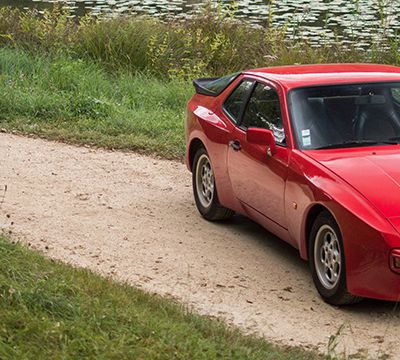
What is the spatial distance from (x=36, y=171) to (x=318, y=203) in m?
4.44

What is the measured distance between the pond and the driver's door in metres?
10.6

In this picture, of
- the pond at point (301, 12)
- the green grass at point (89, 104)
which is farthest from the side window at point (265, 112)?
the pond at point (301, 12)

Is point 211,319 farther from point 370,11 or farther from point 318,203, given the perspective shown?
point 370,11

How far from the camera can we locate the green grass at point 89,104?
1341cm

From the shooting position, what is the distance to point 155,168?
1221 centimetres

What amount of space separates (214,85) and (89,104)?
416cm

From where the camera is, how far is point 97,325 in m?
6.12

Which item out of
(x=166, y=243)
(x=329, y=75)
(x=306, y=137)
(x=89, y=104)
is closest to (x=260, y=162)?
(x=306, y=137)

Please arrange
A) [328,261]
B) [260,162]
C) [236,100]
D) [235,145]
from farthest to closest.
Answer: [236,100] < [235,145] < [260,162] < [328,261]

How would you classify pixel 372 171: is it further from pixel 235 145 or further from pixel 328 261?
pixel 235 145

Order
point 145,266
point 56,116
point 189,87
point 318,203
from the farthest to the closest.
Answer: point 189,87
point 56,116
point 145,266
point 318,203

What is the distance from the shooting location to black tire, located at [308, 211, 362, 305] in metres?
7.79

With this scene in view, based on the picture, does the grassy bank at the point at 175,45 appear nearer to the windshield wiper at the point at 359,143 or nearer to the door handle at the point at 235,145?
the door handle at the point at 235,145

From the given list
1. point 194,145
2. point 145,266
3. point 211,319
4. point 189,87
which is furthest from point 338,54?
point 211,319
